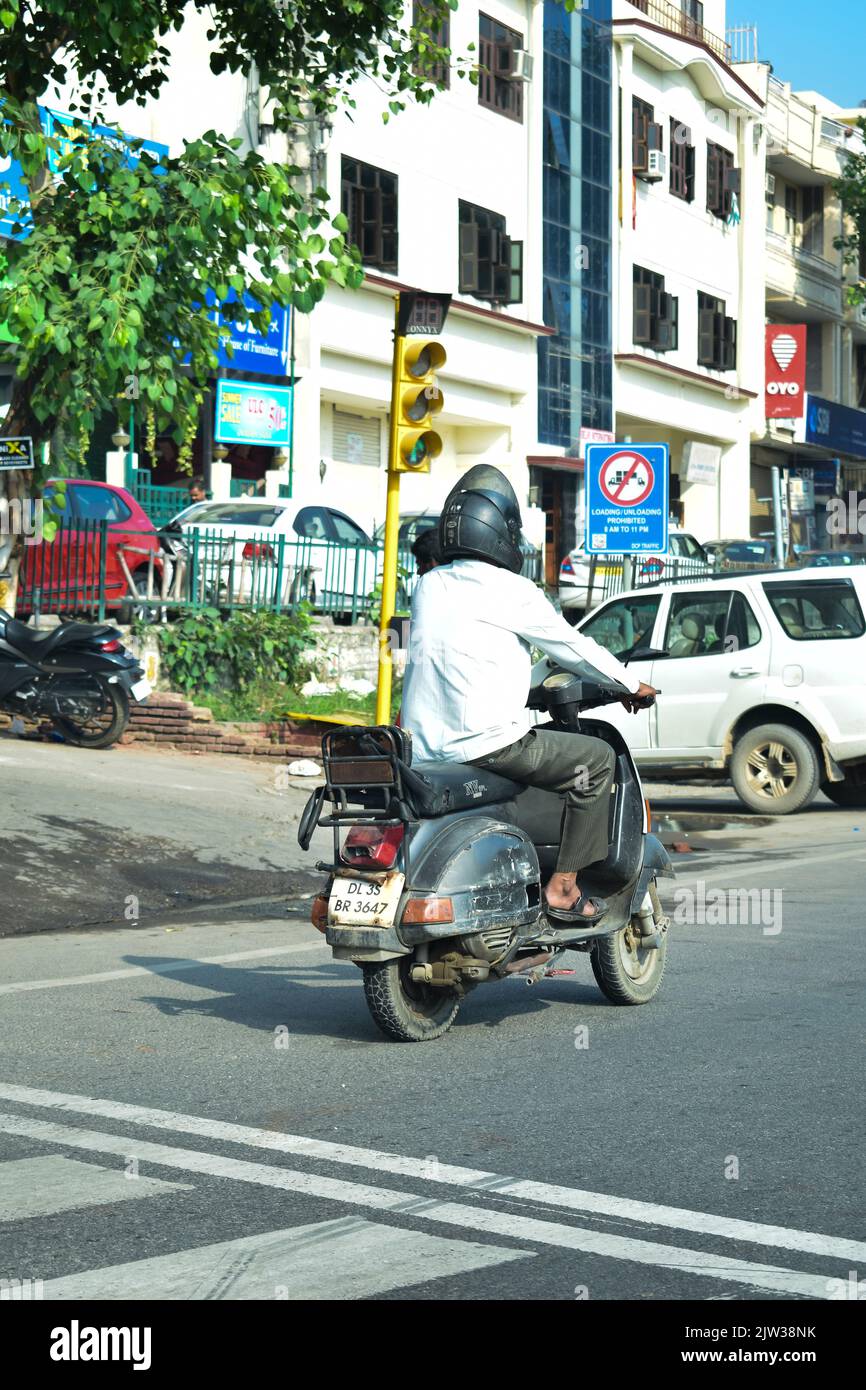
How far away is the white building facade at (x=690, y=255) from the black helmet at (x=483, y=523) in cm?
3248

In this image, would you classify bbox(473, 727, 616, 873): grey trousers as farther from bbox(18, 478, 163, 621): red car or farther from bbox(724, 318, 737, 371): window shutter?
bbox(724, 318, 737, 371): window shutter

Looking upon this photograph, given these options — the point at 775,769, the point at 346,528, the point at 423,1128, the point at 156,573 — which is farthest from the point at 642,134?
the point at 423,1128

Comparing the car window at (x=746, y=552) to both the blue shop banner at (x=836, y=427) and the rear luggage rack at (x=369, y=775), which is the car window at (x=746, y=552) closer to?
the blue shop banner at (x=836, y=427)

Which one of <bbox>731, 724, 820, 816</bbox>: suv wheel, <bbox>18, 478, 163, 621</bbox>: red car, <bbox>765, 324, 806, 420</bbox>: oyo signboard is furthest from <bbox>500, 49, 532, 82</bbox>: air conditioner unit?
<bbox>731, 724, 820, 816</bbox>: suv wheel

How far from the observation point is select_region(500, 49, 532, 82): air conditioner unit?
34.6 m

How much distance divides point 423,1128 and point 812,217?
49.4 m

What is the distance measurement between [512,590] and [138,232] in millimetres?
5704

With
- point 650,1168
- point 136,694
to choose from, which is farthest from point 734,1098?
point 136,694

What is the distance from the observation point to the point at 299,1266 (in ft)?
13.9

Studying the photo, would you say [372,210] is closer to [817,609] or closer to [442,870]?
[817,609]

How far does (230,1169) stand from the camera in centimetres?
512

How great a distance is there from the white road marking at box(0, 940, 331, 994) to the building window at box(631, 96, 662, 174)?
1317 inches

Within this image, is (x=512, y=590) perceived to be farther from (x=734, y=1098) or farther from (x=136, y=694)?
(x=136, y=694)

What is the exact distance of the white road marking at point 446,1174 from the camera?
448 centimetres
